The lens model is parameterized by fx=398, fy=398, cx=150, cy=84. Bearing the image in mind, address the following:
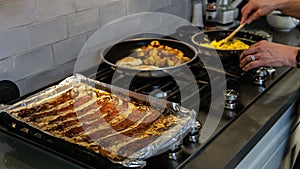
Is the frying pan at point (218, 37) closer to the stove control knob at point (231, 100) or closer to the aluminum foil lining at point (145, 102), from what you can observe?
the stove control knob at point (231, 100)

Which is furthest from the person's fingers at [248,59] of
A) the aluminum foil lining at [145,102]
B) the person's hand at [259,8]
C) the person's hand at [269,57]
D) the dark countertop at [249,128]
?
the aluminum foil lining at [145,102]

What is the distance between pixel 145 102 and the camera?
1.08m

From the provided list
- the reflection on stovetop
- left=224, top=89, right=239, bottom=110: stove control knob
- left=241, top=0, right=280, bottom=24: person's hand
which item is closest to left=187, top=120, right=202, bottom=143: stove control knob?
the reflection on stovetop

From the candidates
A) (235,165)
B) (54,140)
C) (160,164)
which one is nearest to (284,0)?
(235,165)

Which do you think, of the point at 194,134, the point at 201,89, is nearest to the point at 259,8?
the point at 201,89

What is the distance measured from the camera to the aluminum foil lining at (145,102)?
2.87ft

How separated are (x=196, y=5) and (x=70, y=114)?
1.10 metres

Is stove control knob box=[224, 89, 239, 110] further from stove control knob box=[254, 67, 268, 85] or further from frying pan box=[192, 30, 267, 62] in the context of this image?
frying pan box=[192, 30, 267, 62]

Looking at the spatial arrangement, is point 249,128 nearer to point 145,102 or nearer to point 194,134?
point 194,134

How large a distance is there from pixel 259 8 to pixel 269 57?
29cm

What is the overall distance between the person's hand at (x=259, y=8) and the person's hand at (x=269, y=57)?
0.23m

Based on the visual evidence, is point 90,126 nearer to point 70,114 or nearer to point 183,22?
point 70,114

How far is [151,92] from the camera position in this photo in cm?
120

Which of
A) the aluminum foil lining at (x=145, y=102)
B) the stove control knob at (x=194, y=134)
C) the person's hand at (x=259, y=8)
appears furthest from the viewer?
the person's hand at (x=259, y=8)
